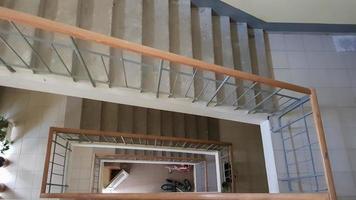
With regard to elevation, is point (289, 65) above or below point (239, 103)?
above

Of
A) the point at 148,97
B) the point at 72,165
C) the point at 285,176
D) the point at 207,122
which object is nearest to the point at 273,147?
the point at 285,176

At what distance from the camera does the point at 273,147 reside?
233 centimetres

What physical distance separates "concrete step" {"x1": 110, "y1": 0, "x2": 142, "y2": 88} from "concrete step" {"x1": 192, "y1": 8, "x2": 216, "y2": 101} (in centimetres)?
53

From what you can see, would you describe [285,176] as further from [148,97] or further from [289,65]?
[148,97]

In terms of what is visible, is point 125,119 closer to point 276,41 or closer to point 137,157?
point 137,157

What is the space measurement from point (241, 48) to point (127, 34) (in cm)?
113

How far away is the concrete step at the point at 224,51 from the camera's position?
2343mm

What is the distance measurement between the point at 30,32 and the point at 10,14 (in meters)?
0.92

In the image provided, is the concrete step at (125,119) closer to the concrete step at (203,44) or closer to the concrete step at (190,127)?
the concrete step at (190,127)

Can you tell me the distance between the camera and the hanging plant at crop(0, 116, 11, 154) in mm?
3502

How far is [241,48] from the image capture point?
8.79 ft

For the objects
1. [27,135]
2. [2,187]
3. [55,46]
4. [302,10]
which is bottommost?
[2,187]

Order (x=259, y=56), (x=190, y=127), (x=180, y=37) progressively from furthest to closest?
(x=190, y=127) < (x=259, y=56) < (x=180, y=37)

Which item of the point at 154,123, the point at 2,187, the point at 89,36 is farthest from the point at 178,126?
the point at 89,36
